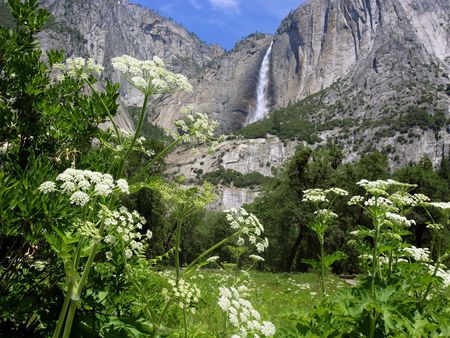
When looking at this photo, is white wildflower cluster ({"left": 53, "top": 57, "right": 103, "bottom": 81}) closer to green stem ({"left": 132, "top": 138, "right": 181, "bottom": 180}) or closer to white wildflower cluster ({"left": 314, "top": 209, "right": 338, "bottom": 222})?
green stem ({"left": 132, "top": 138, "right": 181, "bottom": 180})

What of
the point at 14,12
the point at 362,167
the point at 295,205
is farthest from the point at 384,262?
the point at 362,167

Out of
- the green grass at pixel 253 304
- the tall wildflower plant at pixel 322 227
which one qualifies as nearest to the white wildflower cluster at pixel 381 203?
the tall wildflower plant at pixel 322 227

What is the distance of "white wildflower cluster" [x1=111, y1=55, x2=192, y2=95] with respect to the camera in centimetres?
427

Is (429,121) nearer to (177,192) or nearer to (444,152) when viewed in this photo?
(444,152)

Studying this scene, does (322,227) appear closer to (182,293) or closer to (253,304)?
(182,293)

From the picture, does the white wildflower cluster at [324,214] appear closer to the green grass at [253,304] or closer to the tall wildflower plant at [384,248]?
the tall wildflower plant at [384,248]

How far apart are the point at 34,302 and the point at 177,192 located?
1985 millimetres

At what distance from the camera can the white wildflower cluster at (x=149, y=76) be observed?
4270 mm

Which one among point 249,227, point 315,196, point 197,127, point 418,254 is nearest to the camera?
point 249,227

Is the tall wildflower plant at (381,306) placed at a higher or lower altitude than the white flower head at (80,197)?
lower

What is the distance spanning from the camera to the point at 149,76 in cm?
436

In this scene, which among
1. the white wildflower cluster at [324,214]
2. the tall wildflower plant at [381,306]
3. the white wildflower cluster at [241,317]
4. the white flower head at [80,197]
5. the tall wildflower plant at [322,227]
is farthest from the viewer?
the white wildflower cluster at [324,214]

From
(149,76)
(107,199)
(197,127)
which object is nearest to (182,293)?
(107,199)

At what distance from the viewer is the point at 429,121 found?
158750 mm
